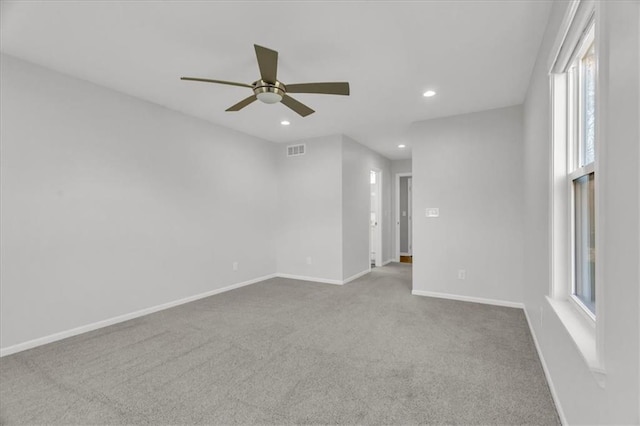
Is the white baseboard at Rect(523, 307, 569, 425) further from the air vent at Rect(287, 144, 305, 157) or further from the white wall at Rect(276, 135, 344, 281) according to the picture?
the air vent at Rect(287, 144, 305, 157)

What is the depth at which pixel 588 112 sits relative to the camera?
1619 millimetres

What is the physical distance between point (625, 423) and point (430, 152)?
3864 millimetres

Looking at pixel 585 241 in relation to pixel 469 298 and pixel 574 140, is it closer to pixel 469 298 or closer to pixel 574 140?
pixel 574 140

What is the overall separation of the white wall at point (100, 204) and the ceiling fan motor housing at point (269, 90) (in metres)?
1.99

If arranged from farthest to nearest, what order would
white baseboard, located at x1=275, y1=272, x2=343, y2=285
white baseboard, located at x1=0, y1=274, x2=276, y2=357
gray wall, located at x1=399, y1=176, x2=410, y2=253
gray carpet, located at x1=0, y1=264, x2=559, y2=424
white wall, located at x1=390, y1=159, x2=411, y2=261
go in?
1. gray wall, located at x1=399, y1=176, x2=410, y2=253
2. white wall, located at x1=390, y1=159, x2=411, y2=261
3. white baseboard, located at x1=275, y1=272, x2=343, y2=285
4. white baseboard, located at x1=0, y1=274, x2=276, y2=357
5. gray carpet, located at x1=0, y1=264, x2=559, y2=424

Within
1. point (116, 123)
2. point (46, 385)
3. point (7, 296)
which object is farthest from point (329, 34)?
point (7, 296)

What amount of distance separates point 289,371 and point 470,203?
319cm

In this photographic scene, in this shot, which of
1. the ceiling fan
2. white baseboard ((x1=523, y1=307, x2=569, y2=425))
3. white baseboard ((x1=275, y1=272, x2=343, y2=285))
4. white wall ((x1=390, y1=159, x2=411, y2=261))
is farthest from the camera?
white wall ((x1=390, y1=159, x2=411, y2=261))

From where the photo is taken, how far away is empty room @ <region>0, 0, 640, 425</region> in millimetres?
1609

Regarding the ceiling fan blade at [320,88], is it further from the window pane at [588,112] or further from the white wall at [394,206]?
the white wall at [394,206]

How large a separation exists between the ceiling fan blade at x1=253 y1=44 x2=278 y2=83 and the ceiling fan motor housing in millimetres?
43

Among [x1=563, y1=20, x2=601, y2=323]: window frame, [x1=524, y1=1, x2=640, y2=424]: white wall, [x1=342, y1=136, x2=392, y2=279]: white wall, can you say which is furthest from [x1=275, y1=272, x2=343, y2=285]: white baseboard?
[x1=524, y1=1, x2=640, y2=424]: white wall

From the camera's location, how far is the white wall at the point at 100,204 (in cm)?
267

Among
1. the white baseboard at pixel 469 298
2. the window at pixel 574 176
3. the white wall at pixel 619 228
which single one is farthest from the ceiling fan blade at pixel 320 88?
the white baseboard at pixel 469 298
